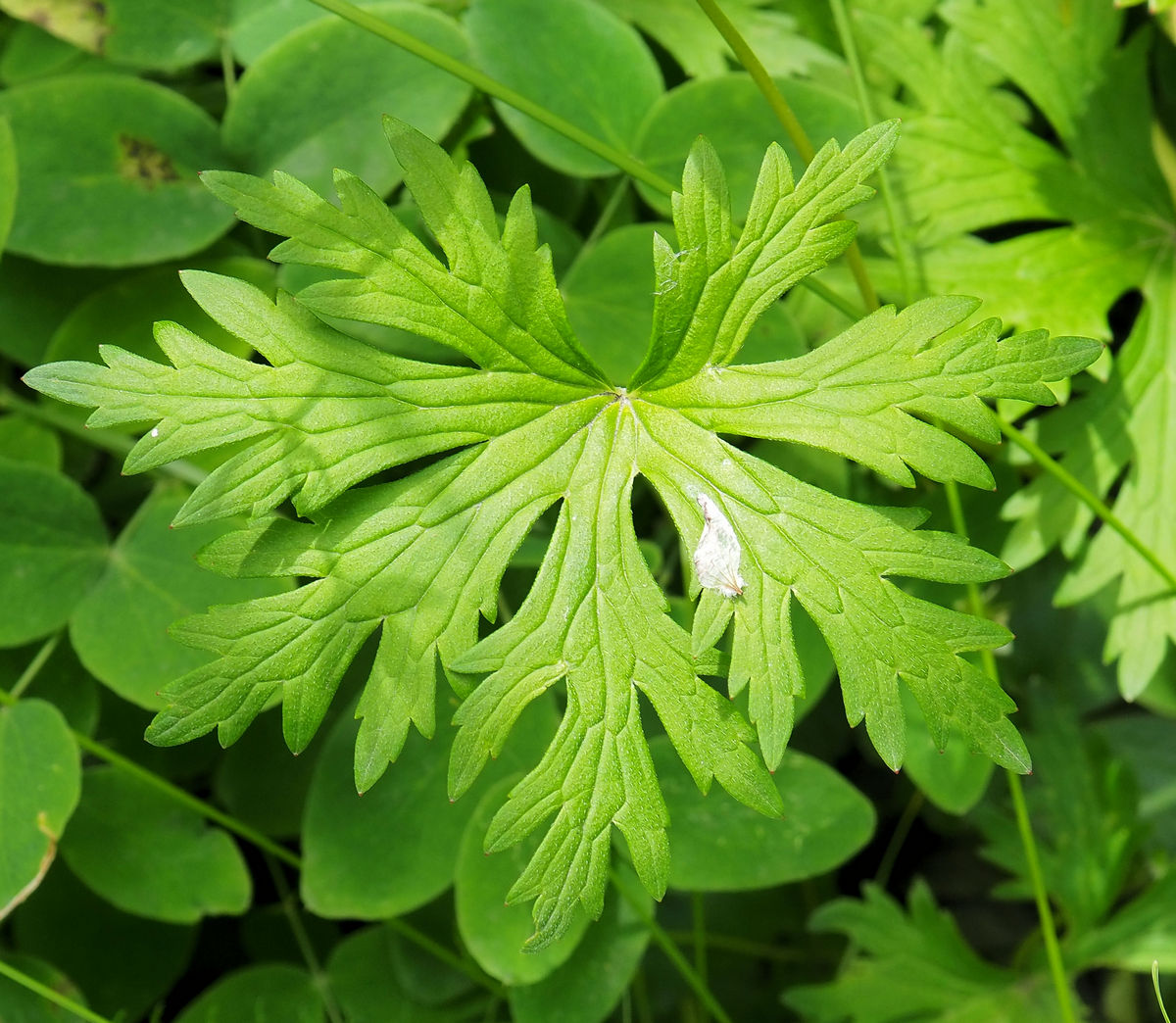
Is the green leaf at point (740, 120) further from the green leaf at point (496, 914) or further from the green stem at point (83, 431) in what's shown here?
the green leaf at point (496, 914)

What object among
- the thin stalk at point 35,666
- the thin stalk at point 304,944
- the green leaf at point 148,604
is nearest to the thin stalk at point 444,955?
the thin stalk at point 304,944

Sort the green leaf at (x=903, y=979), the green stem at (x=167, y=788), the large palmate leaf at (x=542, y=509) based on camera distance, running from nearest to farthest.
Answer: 1. the large palmate leaf at (x=542, y=509)
2. the green stem at (x=167, y=788)
3. the green leaf at (x=903, y=979)

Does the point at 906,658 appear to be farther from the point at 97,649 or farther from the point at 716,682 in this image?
the point at 97,649

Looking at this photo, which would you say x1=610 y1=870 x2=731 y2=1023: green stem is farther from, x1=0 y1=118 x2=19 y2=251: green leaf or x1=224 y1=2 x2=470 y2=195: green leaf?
x1=0 y1=118 x2=19 y2=251: green leaf

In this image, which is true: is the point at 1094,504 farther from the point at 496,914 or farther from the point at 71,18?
the point at 71,18

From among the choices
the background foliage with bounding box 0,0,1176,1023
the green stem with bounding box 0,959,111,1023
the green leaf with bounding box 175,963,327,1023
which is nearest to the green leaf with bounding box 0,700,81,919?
the background foliage with bounding box 0,0,1176,1023

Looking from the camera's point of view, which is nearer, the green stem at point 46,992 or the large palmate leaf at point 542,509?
the large palmate leaf at point 542,509
